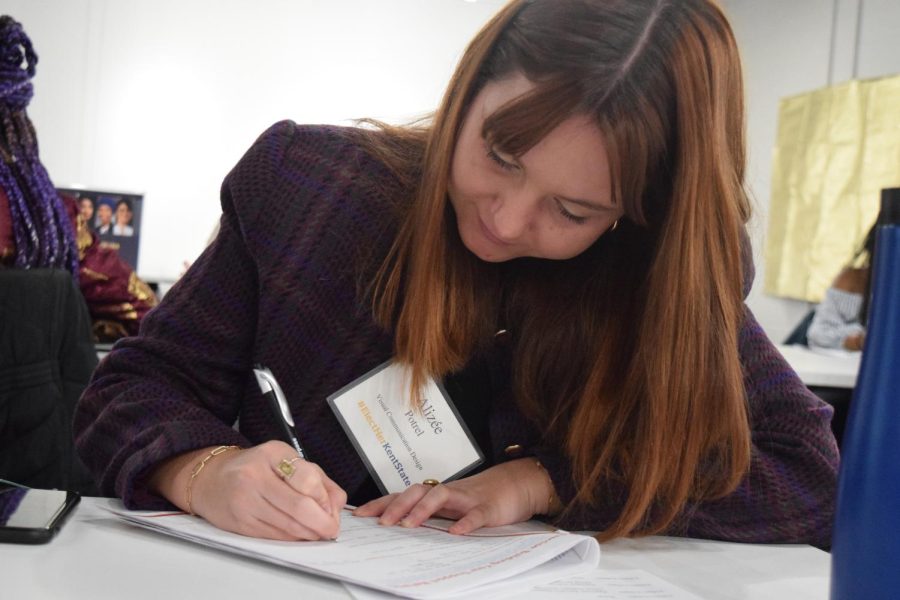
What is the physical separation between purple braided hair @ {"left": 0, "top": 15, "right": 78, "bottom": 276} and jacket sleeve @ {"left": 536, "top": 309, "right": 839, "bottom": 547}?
0.82m

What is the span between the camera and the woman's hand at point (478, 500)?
0.88 m

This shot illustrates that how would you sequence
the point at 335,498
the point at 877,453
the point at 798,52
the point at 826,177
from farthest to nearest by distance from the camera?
the point at 798,52
the point at 826,177
the point at 335,498
the point at 877,453

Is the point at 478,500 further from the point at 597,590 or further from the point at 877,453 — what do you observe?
the point at 877,453

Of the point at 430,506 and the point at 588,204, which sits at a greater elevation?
the point at 588,204

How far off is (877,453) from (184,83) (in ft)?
18.9

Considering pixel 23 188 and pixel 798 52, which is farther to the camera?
pixel 798 52

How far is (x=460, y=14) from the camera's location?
627 cm

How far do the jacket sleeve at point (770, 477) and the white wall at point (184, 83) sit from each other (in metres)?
5.12

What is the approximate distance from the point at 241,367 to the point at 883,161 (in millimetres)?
4553

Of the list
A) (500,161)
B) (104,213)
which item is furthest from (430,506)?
(104,213)

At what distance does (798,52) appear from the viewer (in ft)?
18.1

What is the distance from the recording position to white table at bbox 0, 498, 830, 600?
0.64 meters

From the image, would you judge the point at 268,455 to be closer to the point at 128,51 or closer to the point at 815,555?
the point at 815,555

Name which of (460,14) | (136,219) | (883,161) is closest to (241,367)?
(136,219)
